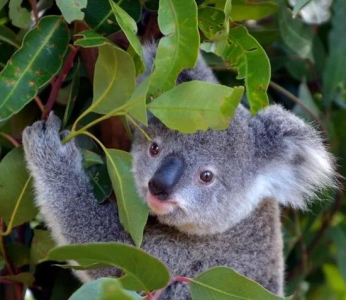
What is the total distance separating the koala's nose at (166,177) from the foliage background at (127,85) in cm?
29

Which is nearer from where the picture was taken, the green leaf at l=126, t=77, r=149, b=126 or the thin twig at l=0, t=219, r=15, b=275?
the green leaf at l=126, t=77, r=149, b=126

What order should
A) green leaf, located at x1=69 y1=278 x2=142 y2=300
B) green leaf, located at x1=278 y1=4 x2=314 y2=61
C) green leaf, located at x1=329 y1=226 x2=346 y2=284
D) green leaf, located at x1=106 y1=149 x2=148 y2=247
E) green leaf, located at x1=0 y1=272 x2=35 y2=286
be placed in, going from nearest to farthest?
green leaf, located at x1=69 y1=278 x2=142 y2=300, green leaf, located at x1=106 y1=149 x2=148 y2=247, green leaf, located at x1=0 y1=272 x2=35 y2=286, green leaf, located at x1=278 y1=4 x2=314 y2=61, green leaf, located at x1=329 y1=226 x2=346 y2=284

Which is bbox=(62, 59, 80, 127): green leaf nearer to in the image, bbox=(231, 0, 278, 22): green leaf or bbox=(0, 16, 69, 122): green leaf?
bbox=(0, 16, 69, 122): green leaf

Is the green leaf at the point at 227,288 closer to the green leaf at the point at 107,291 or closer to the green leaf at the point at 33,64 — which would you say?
the green leaf at the point at 107,291

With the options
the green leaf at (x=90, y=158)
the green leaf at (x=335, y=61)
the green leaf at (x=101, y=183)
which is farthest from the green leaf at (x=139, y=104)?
the green leaf at (x=335, y=61)

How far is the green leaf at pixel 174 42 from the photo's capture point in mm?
2463

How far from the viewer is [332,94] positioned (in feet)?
13.4

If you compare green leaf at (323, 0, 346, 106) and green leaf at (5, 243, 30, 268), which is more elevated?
green leaf at (5, 243, 30, 268)

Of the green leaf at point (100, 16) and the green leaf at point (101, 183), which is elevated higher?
the green leaf at point (100, 16)

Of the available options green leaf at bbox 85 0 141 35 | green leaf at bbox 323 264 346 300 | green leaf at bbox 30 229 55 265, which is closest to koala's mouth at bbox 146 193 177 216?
green leaf at bbox 30 229 55 265

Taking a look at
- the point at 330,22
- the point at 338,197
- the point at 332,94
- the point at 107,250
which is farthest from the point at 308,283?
the point at 107,250

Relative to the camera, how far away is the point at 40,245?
3.15 metres

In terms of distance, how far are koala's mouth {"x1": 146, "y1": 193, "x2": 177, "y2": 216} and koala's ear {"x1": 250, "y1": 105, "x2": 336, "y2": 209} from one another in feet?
1.72

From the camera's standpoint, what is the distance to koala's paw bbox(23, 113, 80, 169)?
9.77 feet
